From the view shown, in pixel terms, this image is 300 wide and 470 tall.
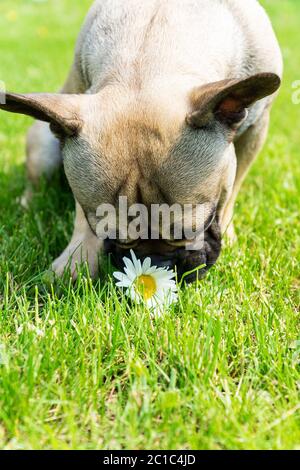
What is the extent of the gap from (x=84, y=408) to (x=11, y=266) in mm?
1115

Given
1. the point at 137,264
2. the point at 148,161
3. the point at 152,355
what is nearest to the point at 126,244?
the point at 137,264

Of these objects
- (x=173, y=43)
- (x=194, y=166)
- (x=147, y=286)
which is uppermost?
(x=173, y=43)

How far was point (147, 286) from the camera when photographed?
2564 mm

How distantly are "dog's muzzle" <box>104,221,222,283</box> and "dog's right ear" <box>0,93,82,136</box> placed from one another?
0.51 meters

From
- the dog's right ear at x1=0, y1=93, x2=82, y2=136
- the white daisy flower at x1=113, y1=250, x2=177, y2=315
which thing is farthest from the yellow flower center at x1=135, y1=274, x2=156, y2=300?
the dog's right ear at x1=0, y1=93, x2=82, y2=136

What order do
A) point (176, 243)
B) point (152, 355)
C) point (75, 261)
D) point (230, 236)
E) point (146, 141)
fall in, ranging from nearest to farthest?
point (152, 355) < point (146, 141) < point (176, 243) < point (75, 261) < point (230, 236)

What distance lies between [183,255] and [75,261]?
575mm

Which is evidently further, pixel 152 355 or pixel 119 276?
pixel 119 276

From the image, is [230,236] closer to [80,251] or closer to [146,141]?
[80,251]

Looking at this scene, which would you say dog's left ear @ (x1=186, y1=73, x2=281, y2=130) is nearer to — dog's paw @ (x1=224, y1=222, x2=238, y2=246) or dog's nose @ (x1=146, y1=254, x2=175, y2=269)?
dog's nose @ (x1=146, y1=254, x2=175, y2=269)

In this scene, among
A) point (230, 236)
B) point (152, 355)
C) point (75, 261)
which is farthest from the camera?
point (230, 236)

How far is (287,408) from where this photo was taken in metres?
1.93

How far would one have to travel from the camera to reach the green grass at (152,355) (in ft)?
6.03

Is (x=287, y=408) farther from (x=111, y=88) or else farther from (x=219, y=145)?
(x=111, y=88)
